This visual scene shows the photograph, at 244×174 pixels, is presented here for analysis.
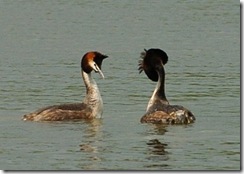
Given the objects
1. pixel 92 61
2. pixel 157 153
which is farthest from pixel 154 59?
pixel 157 153

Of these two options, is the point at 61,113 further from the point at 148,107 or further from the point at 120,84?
the point at 120,84

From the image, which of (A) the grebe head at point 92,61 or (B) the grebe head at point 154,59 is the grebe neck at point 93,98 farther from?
(B) the grebe head at point 154,59

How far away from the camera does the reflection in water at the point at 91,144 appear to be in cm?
1817

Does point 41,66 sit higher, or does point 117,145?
point 41,66

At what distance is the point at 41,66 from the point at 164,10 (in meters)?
17.7

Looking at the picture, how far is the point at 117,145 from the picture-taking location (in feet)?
64.8

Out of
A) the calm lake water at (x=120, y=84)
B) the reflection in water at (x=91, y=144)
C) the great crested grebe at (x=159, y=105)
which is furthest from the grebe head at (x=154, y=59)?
the reflection in water at (x=91, y=144)

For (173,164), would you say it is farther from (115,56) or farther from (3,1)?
(3,1)

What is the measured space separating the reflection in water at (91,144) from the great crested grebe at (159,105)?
95cm

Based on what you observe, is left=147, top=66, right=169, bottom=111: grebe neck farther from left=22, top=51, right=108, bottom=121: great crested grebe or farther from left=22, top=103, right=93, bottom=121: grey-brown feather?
left=22, top=103, right=93, bottom=121: grey-brown feather

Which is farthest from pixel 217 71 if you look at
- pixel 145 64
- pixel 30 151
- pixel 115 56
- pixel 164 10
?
pixel 164 10

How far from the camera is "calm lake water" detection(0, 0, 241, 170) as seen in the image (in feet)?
62.0

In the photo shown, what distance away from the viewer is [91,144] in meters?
19.9

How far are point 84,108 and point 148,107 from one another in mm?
1267
